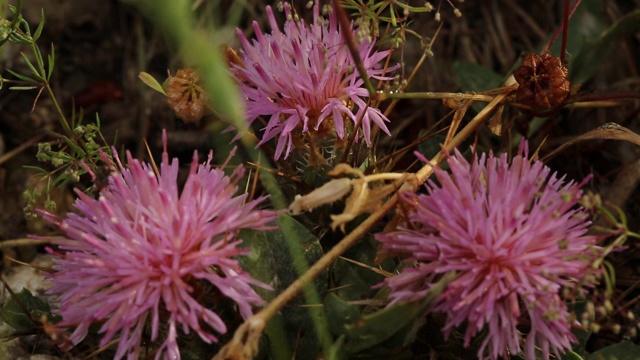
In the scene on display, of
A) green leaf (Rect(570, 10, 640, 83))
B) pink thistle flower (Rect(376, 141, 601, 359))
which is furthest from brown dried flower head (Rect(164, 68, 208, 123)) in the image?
green leaf (Rect(570, 10, 640, 83))

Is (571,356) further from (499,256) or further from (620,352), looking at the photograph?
(499,256)

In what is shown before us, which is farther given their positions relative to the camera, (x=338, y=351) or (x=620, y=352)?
(x=620, y=352)

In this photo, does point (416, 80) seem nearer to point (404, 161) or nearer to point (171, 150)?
point (404, 161)

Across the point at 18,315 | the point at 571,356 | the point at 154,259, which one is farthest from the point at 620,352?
the point at 18,315

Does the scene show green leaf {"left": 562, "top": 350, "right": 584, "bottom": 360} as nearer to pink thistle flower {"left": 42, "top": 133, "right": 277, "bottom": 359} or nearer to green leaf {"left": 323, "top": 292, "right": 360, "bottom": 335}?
green leaf {"left": 323, "top": 292, "right": 360, "bottom": 335}

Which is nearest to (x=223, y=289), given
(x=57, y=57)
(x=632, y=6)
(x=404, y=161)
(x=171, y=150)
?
(x=404, y=161)

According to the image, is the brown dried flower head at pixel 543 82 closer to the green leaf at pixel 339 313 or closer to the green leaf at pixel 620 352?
the green leaf at pixel 620 352
